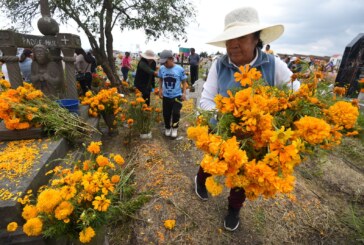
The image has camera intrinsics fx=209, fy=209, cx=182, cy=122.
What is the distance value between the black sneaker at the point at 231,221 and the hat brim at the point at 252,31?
1695 millimetres

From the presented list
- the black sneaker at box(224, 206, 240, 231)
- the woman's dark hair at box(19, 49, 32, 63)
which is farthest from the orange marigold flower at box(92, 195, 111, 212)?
the woman's dark hair at box(19, 49, 32, 63)

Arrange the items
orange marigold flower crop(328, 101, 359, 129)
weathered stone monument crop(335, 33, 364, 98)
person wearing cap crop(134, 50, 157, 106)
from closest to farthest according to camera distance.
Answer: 1. orange marigold flower crop(328, 101, 359, 129)
2. person wearing cap crop(134, 50, 157, 106)
3. weathered stone monument crop(335, 33, 364, 98)

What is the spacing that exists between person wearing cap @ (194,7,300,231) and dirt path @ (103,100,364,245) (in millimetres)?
695

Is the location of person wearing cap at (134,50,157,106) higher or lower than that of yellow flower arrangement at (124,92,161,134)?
higher

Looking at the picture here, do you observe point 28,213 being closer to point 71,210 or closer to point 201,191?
point 71,210

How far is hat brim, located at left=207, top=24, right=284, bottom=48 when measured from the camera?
61.6 inches

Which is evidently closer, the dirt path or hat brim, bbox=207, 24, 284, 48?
hat brim, bbox=207, 24, 284, 48

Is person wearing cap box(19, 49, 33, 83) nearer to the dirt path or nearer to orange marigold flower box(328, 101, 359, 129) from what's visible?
the dirt path

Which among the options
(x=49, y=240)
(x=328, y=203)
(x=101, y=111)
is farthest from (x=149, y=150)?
(x=328, y=203)

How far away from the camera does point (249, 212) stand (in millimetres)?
2570

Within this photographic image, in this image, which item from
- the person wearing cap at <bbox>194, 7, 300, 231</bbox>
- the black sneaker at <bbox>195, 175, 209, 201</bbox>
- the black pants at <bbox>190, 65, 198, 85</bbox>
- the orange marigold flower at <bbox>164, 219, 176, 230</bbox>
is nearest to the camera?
the person wearing cap at <bbox>194, 7, 300, 231</bbox>

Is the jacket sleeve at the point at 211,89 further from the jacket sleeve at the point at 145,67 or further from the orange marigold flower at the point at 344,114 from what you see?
the jacket sleeve at the point at 145,67

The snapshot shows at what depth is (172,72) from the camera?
4348mm

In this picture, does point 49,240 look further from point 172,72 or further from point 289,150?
point 172,72
